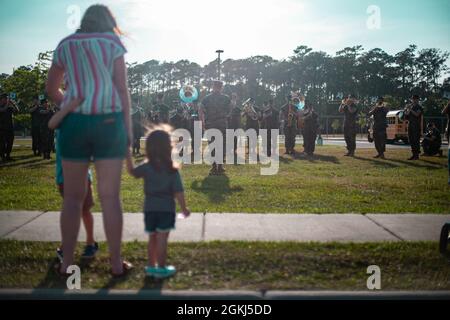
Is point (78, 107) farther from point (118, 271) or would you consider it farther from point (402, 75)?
point (402, 75)

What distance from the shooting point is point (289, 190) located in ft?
27.0

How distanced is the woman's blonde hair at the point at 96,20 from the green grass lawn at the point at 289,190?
328 centimetres

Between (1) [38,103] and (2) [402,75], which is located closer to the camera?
(1) [38,103]

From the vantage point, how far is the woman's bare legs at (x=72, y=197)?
337cm

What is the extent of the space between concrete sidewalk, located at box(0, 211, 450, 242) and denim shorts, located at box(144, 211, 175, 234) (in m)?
1.24

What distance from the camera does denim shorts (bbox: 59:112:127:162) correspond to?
3291 mm

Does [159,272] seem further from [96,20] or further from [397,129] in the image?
[397,129]

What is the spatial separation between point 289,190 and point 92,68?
5565 millimetres

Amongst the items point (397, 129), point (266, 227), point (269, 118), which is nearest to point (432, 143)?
point (269, 118)

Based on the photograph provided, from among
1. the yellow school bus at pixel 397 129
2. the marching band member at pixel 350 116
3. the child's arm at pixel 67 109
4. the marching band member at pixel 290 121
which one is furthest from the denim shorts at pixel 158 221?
the yellow school bus at pixel 397 129

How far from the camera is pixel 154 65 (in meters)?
118

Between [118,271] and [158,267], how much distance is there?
334 mm
